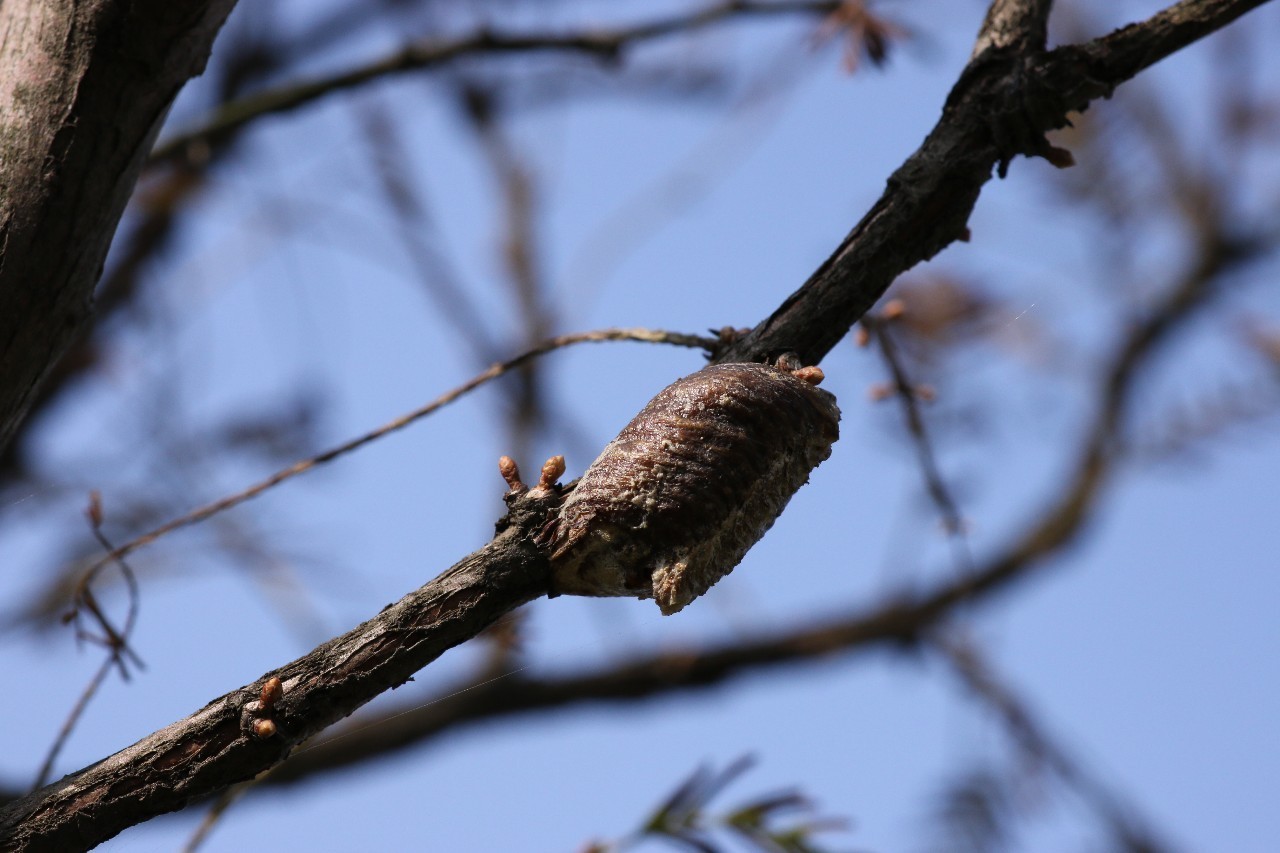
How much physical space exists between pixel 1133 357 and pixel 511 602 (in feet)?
15.9

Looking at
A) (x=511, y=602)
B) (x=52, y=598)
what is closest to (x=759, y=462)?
(x=511, y=602)

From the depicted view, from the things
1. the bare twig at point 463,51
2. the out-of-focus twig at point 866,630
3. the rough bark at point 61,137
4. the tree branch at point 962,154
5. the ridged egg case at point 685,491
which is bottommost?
the ridged egg case at point 685,491

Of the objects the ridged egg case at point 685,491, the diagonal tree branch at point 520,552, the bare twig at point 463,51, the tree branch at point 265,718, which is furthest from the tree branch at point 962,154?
the bare twig at point 463,51

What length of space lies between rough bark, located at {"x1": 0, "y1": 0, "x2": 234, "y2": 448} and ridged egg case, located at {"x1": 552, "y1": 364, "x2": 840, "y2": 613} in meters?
0.55

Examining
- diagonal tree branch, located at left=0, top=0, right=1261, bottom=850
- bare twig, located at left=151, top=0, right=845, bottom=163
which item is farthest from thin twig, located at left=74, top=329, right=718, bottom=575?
bare twig, located at left=151, top=0, right=845, bottom=163

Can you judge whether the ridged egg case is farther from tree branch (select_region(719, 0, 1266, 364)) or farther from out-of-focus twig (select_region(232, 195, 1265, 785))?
out-of-focus twig (select_region(232, 195, 1265, 785))

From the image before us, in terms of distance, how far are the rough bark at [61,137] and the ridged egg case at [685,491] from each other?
55 cm

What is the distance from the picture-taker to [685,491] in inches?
36.4

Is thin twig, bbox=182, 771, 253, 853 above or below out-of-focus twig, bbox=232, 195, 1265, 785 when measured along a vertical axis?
below

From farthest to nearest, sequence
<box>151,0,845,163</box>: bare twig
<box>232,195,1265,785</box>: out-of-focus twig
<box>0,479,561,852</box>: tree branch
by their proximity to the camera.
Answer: <box>232,195,1265,785</box>: out-of-focus twig
<box>151,0,845,163</box>: bare twig
<box>0,479,561,852</box>: tree branch

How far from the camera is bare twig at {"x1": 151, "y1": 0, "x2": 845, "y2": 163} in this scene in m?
2.46

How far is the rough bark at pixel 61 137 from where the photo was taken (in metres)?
1.06

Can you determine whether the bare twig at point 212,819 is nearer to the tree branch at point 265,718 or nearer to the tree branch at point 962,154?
the tree branch at point 265,718

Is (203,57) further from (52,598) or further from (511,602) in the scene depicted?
(52,598)
